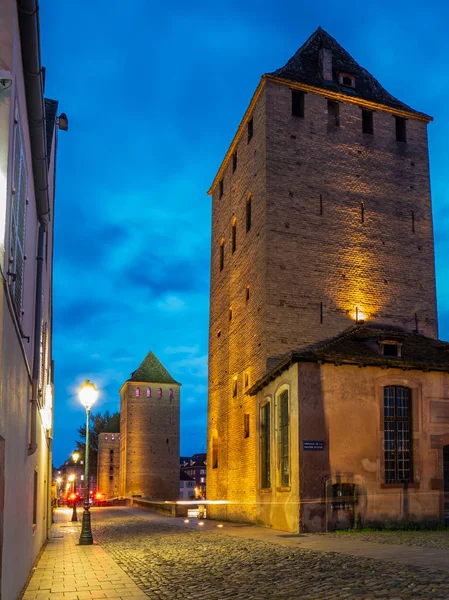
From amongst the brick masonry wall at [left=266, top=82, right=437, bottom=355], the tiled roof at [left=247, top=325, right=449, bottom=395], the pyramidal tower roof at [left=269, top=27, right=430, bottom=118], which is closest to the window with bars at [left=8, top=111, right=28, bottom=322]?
the tiled roof at [left=247, top=325, right=449, bottom=395]

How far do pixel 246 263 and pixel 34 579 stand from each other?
19.1 metres

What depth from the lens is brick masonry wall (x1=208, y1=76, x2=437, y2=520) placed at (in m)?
25.7

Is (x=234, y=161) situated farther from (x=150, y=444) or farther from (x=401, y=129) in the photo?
(x=150, y=444)

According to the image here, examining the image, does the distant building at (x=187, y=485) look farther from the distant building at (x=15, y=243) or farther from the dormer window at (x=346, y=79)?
the distant building at (x=15, y=243)

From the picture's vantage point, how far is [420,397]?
67.4 feet

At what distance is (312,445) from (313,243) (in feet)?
32.6

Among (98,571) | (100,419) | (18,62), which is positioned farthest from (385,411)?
(100,419)

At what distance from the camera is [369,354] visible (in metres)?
20.5

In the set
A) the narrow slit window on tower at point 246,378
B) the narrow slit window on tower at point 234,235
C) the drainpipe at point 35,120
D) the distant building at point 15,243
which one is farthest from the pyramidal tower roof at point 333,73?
the distant building at point 15,243

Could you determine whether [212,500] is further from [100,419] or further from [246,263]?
[100,419]

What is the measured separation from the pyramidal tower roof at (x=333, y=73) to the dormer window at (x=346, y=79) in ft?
0.44

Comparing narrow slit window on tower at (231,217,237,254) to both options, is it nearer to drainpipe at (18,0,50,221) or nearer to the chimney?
the chimney

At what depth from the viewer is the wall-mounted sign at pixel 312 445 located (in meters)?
19.0

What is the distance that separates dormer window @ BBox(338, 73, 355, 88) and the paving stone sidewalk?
74.2ft
